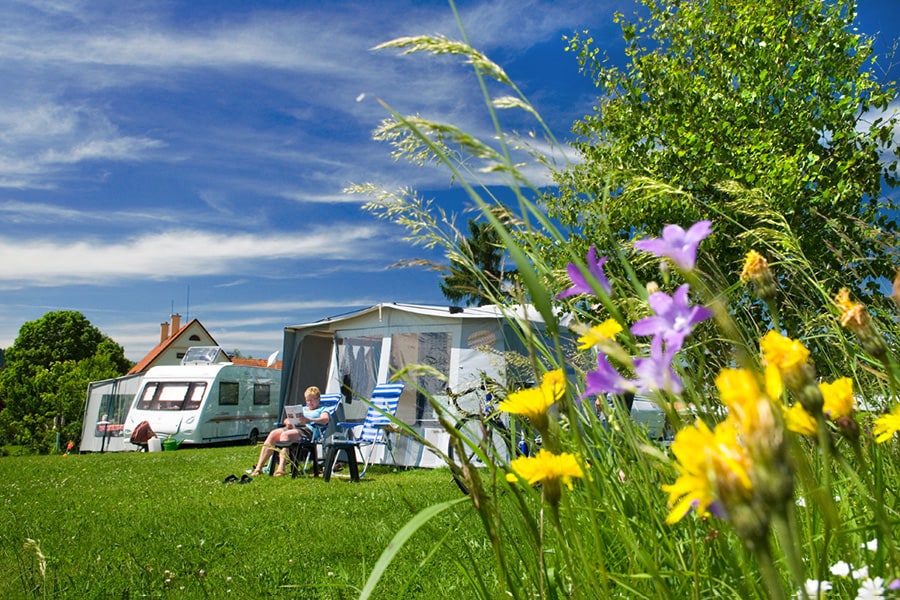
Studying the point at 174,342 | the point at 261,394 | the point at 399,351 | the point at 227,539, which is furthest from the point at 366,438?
the point at 174,342

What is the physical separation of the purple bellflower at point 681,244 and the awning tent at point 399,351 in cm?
807

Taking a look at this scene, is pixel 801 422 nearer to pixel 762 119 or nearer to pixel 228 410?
pixel 762 119

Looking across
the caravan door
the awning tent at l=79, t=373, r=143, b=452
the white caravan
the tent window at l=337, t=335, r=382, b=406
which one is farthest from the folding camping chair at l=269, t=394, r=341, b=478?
the awning tent at l=79, t=373, r=143, b=452

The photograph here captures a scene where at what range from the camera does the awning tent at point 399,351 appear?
31.4 feet

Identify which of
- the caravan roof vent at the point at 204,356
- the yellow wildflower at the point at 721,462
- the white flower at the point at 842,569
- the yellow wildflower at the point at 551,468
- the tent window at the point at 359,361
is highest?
the caravan roof vent at the point at 204,356

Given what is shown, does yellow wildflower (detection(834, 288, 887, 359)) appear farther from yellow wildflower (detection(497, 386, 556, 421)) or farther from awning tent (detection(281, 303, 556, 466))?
awning tent (detection(281, 303, 556, 466))

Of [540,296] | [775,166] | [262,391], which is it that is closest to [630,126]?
[775,166]

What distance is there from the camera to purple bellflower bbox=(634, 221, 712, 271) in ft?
1.63

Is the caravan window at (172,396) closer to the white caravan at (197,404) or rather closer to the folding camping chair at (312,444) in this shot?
the white caravan at (197,404)

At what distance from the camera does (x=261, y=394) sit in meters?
17.7

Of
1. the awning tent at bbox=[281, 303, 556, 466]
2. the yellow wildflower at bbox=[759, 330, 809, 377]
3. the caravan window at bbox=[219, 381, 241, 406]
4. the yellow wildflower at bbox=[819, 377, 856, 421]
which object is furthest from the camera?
the caravan window at bbox=[219, 381, 241, 406]

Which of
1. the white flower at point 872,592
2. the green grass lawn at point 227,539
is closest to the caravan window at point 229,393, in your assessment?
the green grass lawn at point 227,539

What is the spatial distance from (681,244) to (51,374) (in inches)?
1023

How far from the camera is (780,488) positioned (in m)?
0.28
